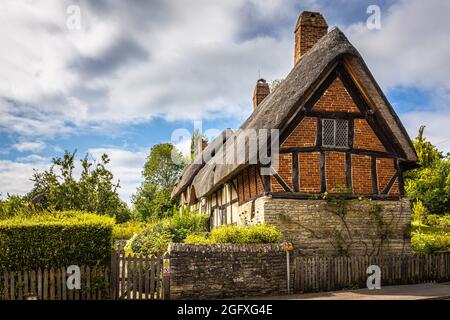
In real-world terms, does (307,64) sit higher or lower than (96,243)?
higher

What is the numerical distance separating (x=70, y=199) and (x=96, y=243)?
8984mm

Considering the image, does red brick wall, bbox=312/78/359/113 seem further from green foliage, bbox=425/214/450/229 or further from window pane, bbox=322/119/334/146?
green foliage, bbox=425/214/450/229

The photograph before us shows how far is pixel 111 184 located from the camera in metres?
19.1

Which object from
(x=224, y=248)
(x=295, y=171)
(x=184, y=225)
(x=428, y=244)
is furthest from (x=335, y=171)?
(x=184, y=225)

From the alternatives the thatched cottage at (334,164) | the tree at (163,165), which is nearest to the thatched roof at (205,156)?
the thatched cottage at (334,164)

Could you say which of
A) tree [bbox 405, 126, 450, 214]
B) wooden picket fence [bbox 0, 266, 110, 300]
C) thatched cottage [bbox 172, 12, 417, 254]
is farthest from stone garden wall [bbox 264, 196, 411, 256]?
tree [bbox 405, 126, 450, 214]

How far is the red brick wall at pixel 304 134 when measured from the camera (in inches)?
531

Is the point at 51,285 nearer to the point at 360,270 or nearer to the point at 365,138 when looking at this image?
the point at 360,270

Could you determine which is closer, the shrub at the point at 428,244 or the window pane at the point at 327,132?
the window pane at the point at 327,132

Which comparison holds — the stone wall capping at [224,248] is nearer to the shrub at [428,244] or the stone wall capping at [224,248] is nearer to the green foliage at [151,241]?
the green foliage at [151,241]

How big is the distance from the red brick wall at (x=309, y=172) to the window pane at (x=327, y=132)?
1.84 feet
